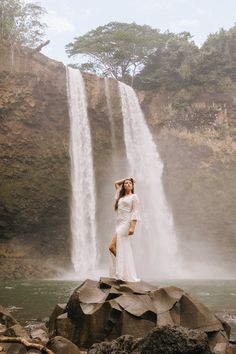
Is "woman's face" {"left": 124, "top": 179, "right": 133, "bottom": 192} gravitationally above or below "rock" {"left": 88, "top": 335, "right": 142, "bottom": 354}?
above

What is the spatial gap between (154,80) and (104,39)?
28.2 feet

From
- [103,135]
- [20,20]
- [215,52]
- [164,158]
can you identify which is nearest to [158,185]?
[164,158]

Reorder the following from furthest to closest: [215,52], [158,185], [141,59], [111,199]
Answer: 1. [141,59]
2. [215,52]
3. [158,185]
4. [111,199]

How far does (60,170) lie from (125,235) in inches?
767

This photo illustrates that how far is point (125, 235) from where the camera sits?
7.75 m

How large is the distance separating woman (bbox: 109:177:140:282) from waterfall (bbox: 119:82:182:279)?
59.0 feet

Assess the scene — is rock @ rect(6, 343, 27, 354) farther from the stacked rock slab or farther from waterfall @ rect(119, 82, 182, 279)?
waterfall @ rect(119, 82, 182, 279)

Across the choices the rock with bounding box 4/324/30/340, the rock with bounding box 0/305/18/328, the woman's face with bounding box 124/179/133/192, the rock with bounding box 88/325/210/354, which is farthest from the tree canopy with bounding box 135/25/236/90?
the rock with bounding box 88/325/210/354

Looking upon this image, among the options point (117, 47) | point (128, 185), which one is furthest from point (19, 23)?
point (128, 185)

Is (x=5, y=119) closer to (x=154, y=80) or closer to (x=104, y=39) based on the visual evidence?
(x=154, y=80)

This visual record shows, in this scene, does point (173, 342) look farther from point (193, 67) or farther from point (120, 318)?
point (193, 67)

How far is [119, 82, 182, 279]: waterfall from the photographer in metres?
27.5

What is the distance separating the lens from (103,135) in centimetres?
2916

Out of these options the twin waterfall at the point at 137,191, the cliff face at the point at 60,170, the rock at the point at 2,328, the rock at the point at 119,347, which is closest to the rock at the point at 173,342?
the rock at the point at 119,347
